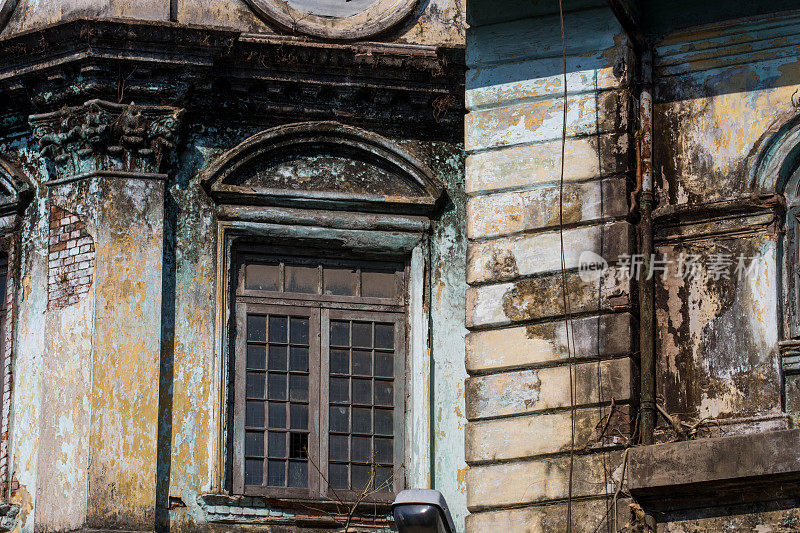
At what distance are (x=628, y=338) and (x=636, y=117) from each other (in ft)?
5.69

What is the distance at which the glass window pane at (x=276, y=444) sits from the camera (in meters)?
12.8

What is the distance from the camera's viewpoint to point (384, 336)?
1324cm

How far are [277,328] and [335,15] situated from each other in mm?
2645

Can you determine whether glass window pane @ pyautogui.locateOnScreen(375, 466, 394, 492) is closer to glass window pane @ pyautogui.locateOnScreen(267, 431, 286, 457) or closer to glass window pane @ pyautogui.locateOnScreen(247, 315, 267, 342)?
glass window pane @ pyautogui.locateOnScreen(267, 431, 286, 457)

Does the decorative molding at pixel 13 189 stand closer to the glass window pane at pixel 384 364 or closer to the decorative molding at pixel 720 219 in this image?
the glass window pane at pixel 384 364

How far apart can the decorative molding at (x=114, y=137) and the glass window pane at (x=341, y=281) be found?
1593 mm

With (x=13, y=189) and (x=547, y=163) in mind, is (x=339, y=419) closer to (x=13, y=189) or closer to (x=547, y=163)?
(x=547, y=163)

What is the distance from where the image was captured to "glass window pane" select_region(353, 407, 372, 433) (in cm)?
1298

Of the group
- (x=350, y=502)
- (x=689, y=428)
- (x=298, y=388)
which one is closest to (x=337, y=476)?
(x=350, y=502)

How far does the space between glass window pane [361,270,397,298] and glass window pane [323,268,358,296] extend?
7cm

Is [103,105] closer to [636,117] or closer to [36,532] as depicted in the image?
[36,532]

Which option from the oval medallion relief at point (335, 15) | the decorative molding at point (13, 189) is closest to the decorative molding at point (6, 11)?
the decorative molding at point (13, 189)

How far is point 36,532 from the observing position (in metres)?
12.2

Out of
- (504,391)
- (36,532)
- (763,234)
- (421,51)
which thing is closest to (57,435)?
(36,532)
